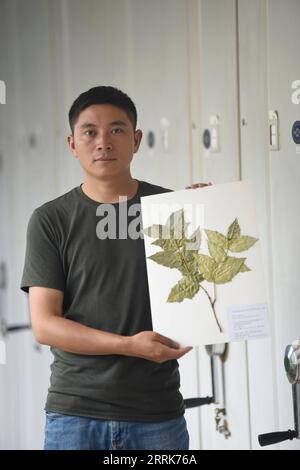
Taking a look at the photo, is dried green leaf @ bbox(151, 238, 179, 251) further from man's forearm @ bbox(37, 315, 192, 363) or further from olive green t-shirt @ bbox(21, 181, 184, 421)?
man's forearm @ bbox(37, 315, 192, 363)

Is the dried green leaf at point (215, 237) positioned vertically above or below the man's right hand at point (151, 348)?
above

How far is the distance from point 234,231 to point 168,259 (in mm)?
148

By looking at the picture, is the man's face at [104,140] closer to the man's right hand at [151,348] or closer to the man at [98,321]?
the man at [98,321]

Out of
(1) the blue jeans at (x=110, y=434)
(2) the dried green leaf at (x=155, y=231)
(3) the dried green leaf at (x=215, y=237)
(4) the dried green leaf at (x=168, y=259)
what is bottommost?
(1) the blue jeans at (x=110, y=434)

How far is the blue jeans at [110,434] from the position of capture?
5.42 ft

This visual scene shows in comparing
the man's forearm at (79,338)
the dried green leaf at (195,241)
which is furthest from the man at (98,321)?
the dried green leaf at (195,241)

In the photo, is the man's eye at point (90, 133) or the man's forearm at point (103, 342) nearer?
the man's forearm at point (103, 342)

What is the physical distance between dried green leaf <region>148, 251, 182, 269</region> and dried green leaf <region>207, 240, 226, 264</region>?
68 mm

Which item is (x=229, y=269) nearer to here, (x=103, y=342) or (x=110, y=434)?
(x=103, y=342)

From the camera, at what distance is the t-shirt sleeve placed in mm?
1674

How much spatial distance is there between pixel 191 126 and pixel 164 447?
82cm

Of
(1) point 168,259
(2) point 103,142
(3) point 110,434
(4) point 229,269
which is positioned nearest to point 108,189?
(2) point 103,142

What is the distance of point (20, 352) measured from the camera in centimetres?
257
